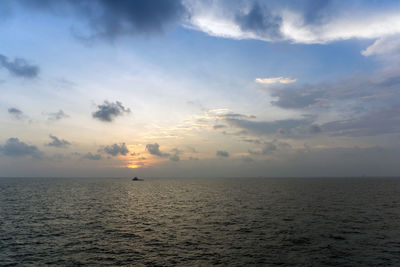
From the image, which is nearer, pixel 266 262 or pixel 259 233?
pixel 266 262

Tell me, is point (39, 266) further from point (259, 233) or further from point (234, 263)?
point (259, 233)

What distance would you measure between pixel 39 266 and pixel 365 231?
52.3m

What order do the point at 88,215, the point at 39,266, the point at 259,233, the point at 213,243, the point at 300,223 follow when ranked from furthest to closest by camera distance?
the point at 88,215, the point at 300,223, the point at 259,233, the point at 213,243, the point at 39,266

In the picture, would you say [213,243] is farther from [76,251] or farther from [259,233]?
[76,251]

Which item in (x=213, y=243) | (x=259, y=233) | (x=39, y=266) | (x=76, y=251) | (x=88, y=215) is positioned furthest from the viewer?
(x=88, y=215)

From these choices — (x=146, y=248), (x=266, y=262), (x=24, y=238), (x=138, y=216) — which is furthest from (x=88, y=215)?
(x=266, y=262)

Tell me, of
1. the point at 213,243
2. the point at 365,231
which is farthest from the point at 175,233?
the point at 365,231

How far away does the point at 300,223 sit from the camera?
52562 mm

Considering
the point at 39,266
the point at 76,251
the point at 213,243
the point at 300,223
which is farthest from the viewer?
the point at 300,223

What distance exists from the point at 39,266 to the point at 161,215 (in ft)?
121

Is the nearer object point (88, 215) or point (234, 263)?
point (234, 263)

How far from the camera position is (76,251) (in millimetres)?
34531

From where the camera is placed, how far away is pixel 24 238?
40.5 m

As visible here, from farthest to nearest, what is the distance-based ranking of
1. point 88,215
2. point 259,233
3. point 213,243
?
1. point 88,215
2. point 259,233
3. point 213,243
